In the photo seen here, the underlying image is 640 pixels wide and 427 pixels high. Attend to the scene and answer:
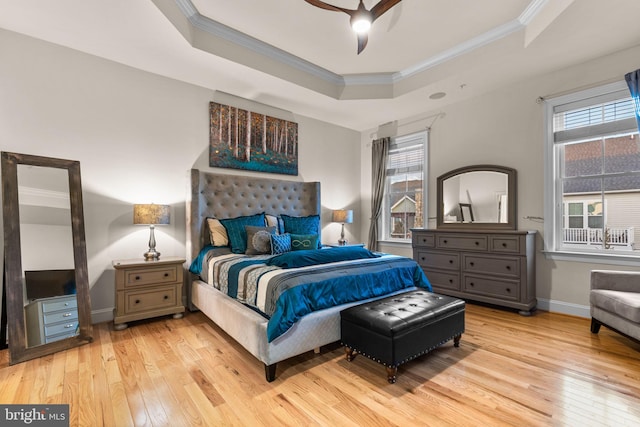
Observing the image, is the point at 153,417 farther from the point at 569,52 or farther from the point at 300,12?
the point at 569,52

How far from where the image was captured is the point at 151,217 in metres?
2.99

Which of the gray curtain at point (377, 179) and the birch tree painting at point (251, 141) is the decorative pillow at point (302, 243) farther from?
the gray curtain at point (377, 179)

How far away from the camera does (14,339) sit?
2219mm

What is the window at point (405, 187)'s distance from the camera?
184 inches

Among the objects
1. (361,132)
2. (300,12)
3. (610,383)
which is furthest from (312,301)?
(361,132)

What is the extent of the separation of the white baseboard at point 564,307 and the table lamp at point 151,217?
4.40 meters

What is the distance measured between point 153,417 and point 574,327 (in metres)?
3.69

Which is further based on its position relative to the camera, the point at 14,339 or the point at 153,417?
the point at 14,339

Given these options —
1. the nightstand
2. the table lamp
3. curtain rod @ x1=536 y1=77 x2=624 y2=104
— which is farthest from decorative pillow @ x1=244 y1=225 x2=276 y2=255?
curtain rod @ x1=536 y1=77 x2=624 y2=104

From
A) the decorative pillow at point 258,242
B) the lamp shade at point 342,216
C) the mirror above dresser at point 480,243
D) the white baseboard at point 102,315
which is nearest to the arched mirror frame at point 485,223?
the mirror above dresser at point 480,243

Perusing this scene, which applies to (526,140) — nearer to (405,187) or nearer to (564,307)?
(405,187)

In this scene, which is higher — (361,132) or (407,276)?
(361,132)

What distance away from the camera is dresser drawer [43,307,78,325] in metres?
2.45

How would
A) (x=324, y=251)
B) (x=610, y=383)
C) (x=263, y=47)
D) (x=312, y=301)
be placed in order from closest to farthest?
(x=610, y=383), (x=312, y=301), (x=324, y=251), (x=263, y=47)
